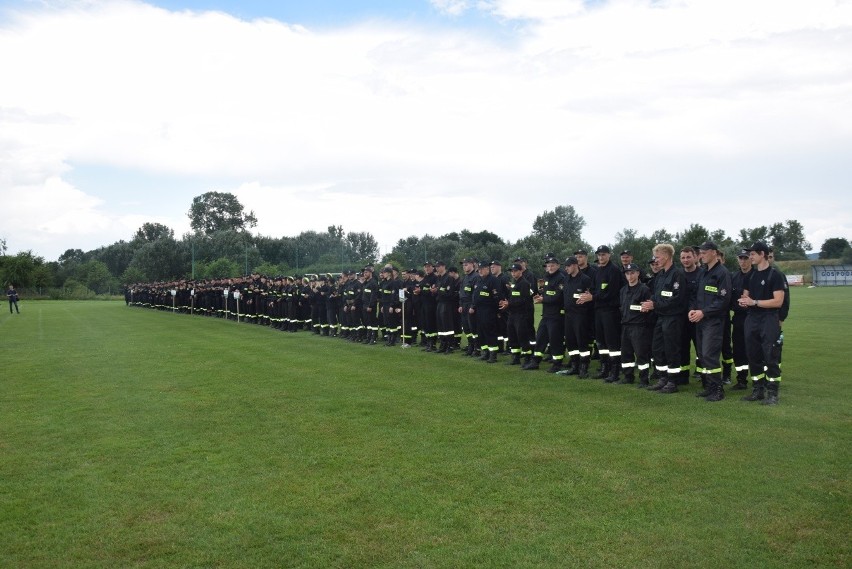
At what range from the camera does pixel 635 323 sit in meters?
10.6

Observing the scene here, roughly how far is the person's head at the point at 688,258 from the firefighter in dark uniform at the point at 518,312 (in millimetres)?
3425

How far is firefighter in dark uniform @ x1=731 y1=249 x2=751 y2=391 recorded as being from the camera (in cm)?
959

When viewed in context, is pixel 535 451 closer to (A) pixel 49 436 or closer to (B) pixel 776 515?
(B) pixel 776 515

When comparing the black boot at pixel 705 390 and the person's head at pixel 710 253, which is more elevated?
the person's head at pixel 710 253

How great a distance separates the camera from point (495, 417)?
8344 millimetres

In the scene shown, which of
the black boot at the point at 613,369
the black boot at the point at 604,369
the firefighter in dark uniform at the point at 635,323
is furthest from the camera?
the black boot at the point at 604,369

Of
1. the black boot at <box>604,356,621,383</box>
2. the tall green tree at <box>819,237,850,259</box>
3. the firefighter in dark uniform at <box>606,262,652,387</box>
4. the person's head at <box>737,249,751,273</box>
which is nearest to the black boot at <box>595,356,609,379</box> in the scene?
the black boot at <box>604,356,621,383</box>

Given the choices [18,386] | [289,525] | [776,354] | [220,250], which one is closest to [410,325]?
[18,386]

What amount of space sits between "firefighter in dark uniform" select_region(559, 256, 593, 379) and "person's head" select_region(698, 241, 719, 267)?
220cm

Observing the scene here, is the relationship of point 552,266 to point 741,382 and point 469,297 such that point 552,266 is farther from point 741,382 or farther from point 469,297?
point 741,382

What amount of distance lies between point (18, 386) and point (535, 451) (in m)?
9.43

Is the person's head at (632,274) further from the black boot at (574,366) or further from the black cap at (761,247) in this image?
the black boot at (574,366)

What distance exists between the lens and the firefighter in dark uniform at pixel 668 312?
32.7 feet

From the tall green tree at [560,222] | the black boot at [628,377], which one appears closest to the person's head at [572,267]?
the black boot at [628,377]
